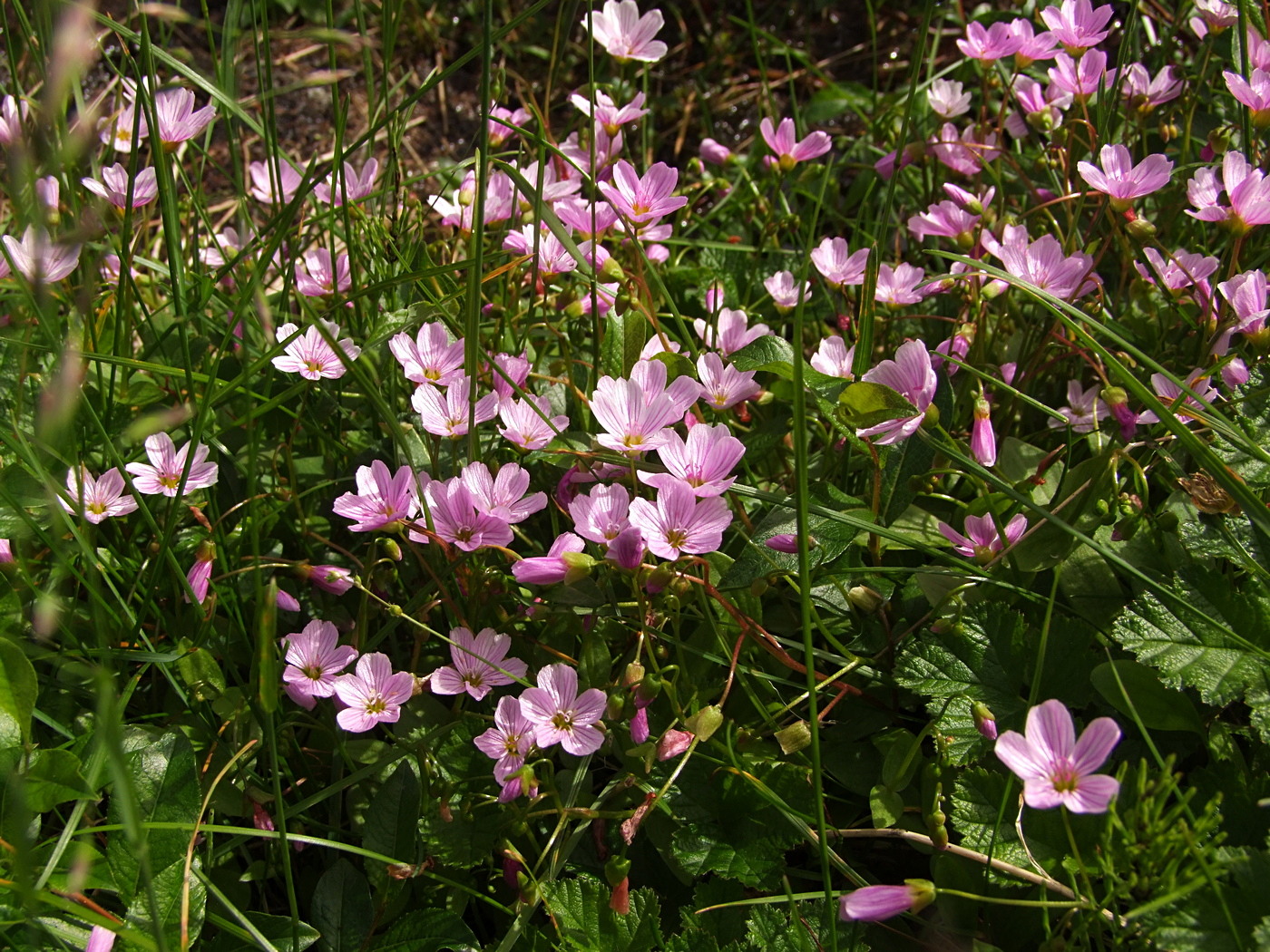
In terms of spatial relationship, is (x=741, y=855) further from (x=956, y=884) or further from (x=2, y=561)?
(x=2, y=561)

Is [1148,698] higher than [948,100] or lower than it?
lower

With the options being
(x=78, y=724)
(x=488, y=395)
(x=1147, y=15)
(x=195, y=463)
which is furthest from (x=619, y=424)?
(x=1147, y=15)

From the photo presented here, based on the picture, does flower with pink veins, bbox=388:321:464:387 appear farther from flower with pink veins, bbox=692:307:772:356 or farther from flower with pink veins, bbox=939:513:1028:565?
flower with pink veins, bbox=939:513:1028:565

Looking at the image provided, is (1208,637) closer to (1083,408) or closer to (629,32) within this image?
(1083,408)

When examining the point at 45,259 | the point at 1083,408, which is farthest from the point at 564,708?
the point at 45,259

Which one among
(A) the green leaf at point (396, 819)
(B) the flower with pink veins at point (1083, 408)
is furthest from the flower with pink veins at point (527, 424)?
(B) the flower with pink veins at point (1083, 408)

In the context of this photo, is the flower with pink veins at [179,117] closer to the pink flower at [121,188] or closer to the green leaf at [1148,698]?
the pink flower at [121,188]
